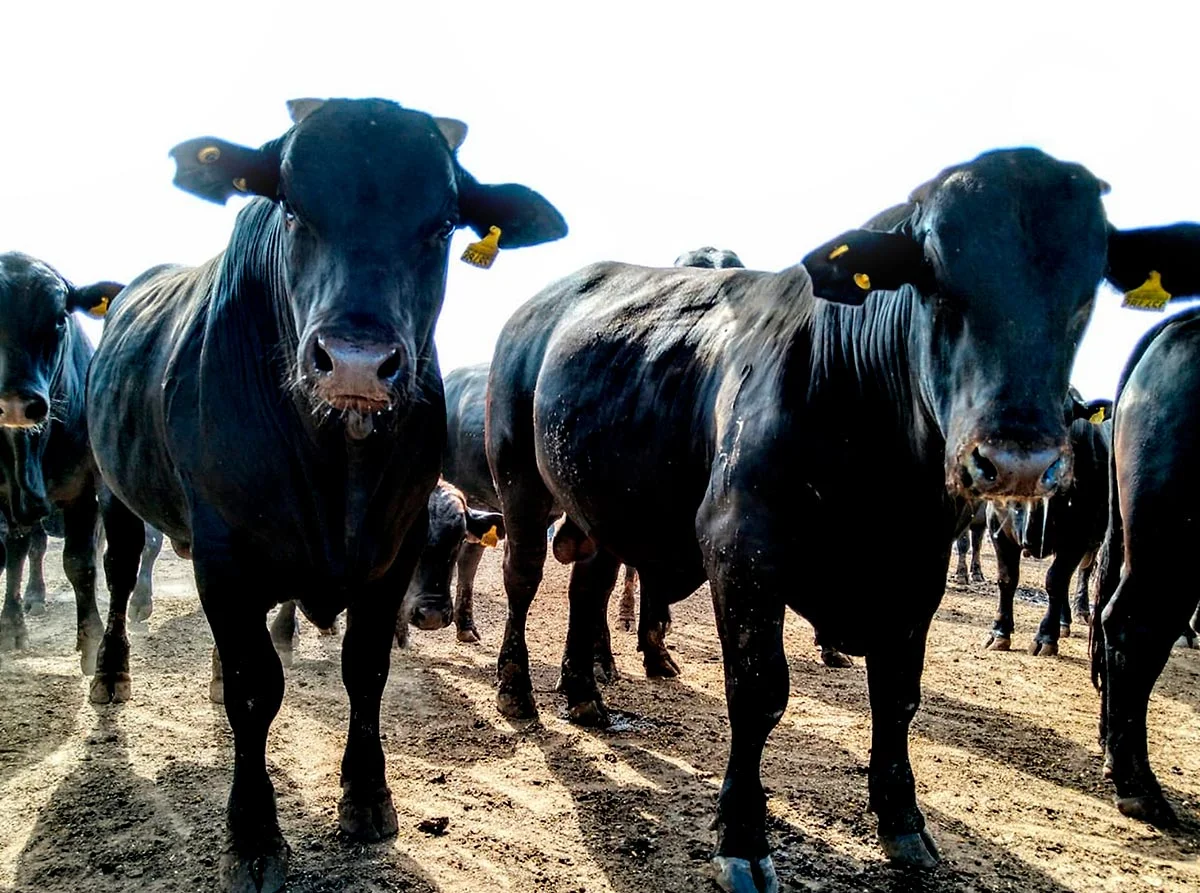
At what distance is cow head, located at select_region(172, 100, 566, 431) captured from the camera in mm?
2934

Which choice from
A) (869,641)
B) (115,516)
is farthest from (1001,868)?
(115,516)

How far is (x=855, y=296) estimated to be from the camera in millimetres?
3168

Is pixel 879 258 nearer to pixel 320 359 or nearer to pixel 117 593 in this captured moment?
pixel 320 359

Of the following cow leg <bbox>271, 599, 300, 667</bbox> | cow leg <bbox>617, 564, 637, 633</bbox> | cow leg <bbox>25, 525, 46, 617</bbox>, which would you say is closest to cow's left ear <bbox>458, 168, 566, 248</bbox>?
cow leg <bbox>271, 599, 300, 667</bbox>

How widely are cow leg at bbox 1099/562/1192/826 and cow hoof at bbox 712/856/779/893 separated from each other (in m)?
2.06

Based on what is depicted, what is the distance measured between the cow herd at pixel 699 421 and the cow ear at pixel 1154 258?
0.01 meters

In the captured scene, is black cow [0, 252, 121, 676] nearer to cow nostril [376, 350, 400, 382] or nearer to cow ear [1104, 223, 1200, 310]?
cow nostril [376, 350, 400, 382]

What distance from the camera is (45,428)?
6484mm

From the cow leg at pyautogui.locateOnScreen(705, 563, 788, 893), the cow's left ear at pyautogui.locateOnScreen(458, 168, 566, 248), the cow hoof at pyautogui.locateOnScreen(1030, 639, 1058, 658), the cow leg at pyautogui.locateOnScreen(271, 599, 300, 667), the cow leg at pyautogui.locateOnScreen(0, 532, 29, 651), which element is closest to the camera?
the cow leg at pyautogui.locateOnScreen(705, 563, 788, 893)

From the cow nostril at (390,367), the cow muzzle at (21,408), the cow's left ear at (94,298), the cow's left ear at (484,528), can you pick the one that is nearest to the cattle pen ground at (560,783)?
the cow's left ear at (484,528)

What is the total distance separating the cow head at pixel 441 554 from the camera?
6289 millimetres

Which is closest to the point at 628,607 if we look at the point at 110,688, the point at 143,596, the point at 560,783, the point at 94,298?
the point at 143,596

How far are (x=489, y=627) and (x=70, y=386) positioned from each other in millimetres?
4316

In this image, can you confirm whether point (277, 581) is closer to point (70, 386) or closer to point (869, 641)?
point (869, 641)
